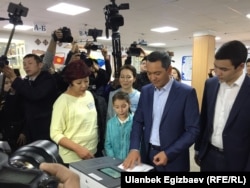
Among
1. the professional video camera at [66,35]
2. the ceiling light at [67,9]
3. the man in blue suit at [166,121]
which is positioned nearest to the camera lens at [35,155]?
the man in blue suit at [166,121]

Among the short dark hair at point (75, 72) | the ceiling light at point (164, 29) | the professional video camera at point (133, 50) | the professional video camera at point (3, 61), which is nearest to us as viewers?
the short dark hair at point (75, 72)

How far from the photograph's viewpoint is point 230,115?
1.53 m

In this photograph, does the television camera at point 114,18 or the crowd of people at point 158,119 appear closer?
the crowd of people at point 158,119

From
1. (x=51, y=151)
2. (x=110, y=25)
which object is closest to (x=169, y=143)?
(x=51, y=151)

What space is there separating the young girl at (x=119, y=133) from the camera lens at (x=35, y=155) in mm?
1170

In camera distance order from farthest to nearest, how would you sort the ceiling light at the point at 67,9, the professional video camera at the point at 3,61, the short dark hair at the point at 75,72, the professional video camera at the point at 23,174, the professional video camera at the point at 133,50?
the ceiling light at the point at 67,9
the professional video camera at the point at 133,50
the professional video camera at the point at 3,61
the short dark hair at the point at 75,72
the professional video camera at the point at 23,174

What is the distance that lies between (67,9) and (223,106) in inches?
170

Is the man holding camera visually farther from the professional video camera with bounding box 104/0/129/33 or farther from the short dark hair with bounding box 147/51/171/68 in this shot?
the short dark hair with bounding box 147/51/171/68

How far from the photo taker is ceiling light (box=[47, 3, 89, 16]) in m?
4.87

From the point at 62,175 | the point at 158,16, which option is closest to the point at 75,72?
the point at 62,175

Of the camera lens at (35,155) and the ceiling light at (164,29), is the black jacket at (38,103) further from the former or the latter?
the ceiling light at (164,29)

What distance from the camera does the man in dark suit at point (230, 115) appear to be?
1.51m

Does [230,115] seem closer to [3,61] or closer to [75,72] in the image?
[75,72]

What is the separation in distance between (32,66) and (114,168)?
4.62ft
